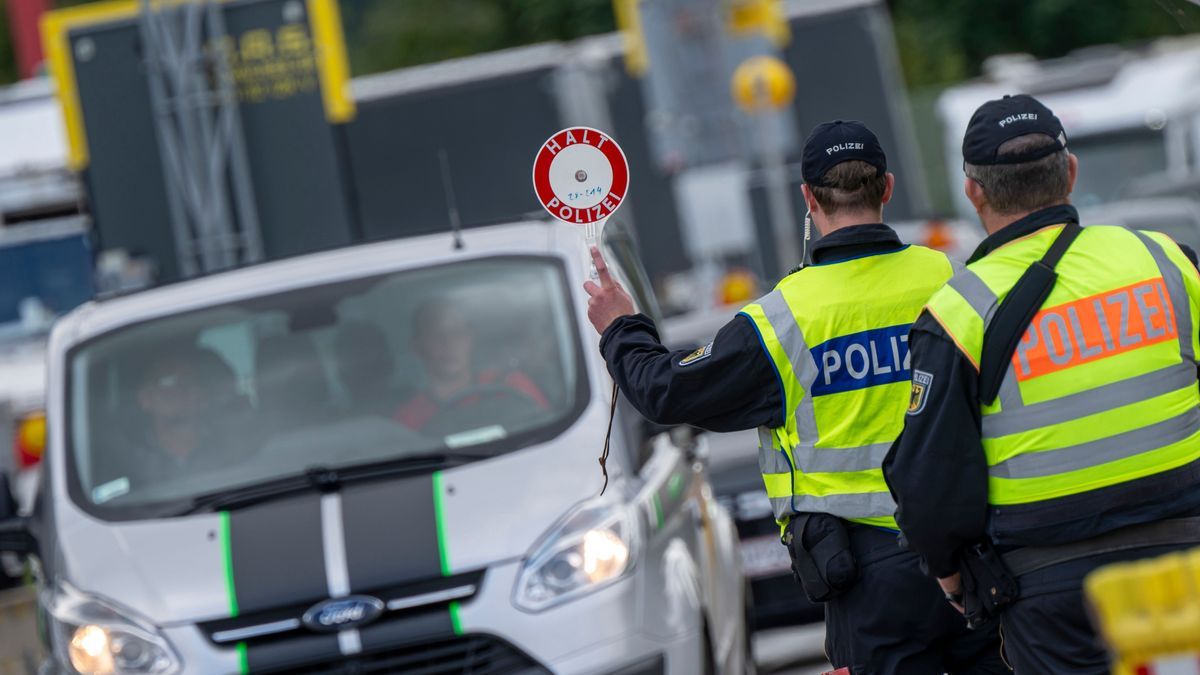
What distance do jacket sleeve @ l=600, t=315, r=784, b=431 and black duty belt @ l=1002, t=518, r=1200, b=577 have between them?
2.41ft

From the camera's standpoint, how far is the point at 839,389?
4145 millimetres

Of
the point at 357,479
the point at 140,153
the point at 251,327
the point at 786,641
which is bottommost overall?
the point at 786,641

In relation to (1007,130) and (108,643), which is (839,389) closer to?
(1007,130)

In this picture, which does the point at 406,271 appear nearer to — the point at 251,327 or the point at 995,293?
the point at 251,327

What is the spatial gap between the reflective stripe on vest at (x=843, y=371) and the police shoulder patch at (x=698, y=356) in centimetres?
12

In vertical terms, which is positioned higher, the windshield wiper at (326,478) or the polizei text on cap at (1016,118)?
the polizei text on cap at (1016,118)

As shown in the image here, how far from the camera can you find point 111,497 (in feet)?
19.9

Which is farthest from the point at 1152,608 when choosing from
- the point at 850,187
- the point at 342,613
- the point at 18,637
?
the point at 18,637

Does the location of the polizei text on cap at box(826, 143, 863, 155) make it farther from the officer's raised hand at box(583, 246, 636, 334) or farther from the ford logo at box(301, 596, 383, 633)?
the ford logo at box(301, 596, 383, 633)

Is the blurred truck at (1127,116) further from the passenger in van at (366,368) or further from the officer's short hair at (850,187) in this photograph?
the officer's short hair at (850,187)

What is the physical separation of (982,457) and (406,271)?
3.15m

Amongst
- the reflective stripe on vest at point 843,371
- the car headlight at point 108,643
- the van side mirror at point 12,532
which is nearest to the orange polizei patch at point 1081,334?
the reflective stripe on vest at point 843,371

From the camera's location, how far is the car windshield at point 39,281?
17.7 meters

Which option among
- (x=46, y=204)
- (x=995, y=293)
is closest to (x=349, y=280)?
(x=995, y=293)
